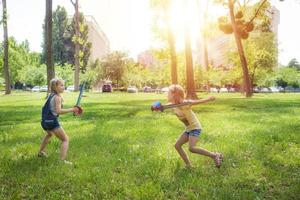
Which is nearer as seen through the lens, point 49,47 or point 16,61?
point 49,47

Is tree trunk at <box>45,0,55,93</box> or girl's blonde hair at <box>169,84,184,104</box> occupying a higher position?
tree trunk at <box>45,0,55,93</box>

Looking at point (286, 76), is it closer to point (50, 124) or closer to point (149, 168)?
point (50, 124)

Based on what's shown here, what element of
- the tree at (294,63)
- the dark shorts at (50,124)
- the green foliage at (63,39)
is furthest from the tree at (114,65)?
the dark shorts at (50,124)

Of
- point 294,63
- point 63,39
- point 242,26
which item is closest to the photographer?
point 242,26

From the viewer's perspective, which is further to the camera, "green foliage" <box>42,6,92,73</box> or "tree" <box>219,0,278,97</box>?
"green foliage" <box>42,6,92,73</box>

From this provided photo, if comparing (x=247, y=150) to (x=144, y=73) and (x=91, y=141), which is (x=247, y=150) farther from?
(x=144, y=73)

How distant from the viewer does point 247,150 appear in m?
10.1

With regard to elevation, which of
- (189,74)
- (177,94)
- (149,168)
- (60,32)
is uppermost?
(60,32)

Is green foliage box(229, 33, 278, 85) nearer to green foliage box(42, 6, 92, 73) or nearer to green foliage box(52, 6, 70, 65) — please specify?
green foliage box(42, 6, 92, 73)

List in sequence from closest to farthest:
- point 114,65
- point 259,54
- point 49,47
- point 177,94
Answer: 1. point 177,94
2. point 49,47
3. point 259,54
4. point 114,65

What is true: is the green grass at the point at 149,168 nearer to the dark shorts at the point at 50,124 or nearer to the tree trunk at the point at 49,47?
the dark shorts at the point at 50,124

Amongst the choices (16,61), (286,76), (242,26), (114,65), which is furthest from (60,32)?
(242,26)

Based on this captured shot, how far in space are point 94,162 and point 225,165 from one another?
273 cm

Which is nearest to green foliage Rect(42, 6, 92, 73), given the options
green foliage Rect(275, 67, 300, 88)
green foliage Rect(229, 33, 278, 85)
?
green foliage Rect(229, 33, 278, 85)
